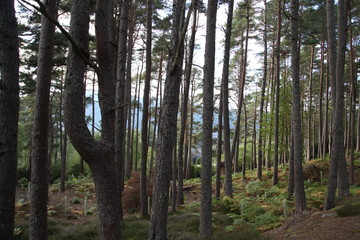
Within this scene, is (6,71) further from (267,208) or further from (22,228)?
(267,208)

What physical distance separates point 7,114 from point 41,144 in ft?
6.96

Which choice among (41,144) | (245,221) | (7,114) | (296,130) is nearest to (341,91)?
(296,130)

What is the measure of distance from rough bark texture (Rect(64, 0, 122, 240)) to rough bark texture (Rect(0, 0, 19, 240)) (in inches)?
40.4

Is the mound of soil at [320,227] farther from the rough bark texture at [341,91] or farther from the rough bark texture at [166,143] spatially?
the rough bark texture at [166,143]

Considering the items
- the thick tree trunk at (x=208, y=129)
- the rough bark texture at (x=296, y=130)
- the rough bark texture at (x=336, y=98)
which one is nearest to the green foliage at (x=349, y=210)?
the rough bark texture at (x=336, y=98)

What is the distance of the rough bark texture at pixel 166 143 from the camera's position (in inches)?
202

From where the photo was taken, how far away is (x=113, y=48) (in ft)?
12.4

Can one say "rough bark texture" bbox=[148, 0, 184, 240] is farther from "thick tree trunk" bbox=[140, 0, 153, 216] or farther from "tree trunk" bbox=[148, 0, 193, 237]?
"thick tree trunk" bbox=[140, 0, 153, 216]

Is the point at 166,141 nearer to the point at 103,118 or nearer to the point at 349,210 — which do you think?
the point at 103,118

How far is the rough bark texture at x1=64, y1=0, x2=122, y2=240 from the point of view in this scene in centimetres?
309

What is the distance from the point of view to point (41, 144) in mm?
5555

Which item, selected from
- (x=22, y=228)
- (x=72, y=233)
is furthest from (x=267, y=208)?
(x=22, y=228)

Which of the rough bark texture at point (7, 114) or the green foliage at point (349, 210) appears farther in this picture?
the green foliage at point (349, 210)

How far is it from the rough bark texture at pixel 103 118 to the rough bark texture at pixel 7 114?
103cm
